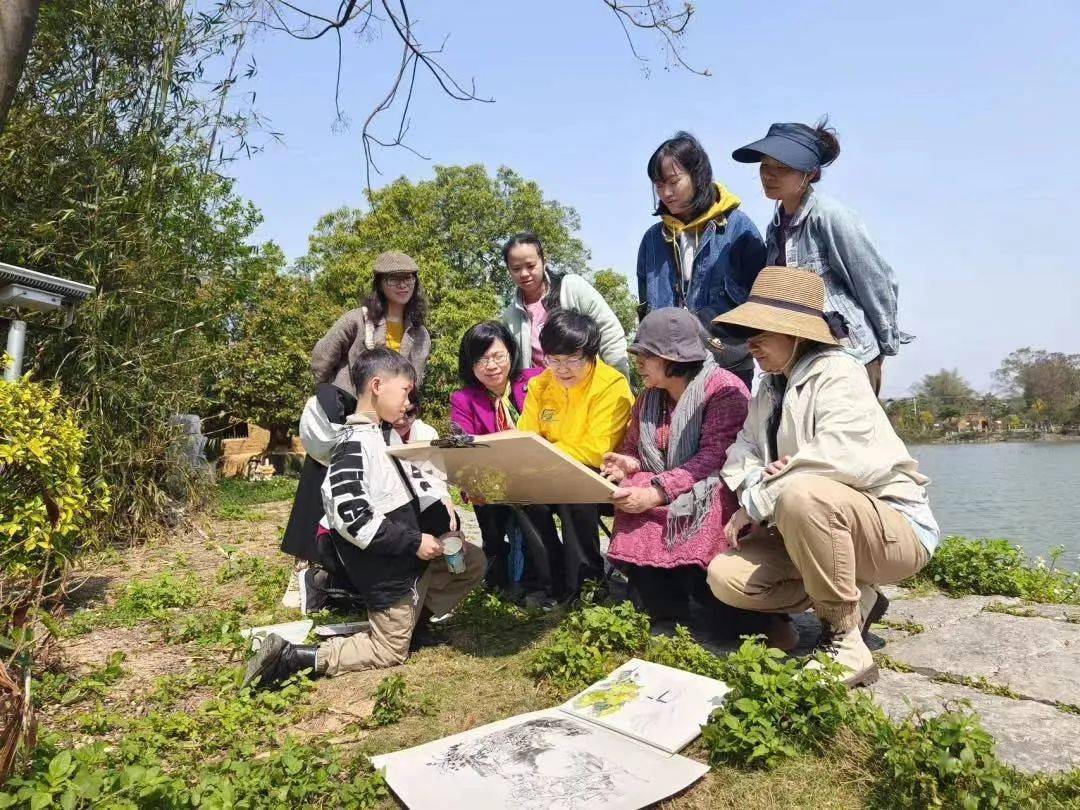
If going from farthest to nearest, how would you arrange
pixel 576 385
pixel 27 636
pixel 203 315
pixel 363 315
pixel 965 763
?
1. pixel 203 315
2. pixel 363 315
3. pixel 576 385
4. pixel 27 636
5. pixel 965 763

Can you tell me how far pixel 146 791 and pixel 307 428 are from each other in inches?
104

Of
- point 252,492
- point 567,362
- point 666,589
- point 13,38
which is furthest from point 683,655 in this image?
point 252,492

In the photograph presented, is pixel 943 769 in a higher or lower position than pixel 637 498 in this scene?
lower

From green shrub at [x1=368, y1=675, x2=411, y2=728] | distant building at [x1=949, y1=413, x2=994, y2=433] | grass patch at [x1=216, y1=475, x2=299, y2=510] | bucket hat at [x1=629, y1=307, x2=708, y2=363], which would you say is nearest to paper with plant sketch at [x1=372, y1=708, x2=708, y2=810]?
green shrub at [x1=368, y1=675, x2=411, y2=728]

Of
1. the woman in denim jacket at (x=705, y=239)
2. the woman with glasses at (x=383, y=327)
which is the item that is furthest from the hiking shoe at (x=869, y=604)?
the woman with glasses at (x=383, y=327)

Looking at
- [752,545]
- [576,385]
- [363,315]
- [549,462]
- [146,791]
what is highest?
[363,315]

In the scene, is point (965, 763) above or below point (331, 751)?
above

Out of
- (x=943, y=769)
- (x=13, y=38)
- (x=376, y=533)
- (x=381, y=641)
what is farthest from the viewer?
(x=381, y=641)

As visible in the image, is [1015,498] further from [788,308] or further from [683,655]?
[683,655]

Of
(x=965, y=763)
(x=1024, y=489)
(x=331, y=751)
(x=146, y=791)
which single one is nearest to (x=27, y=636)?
(x=146, y=791)

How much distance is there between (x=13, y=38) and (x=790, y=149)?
302 cm

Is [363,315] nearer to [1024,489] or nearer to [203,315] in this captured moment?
[203,315]

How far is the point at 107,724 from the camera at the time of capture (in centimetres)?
306

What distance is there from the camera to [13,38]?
5.20 feet
